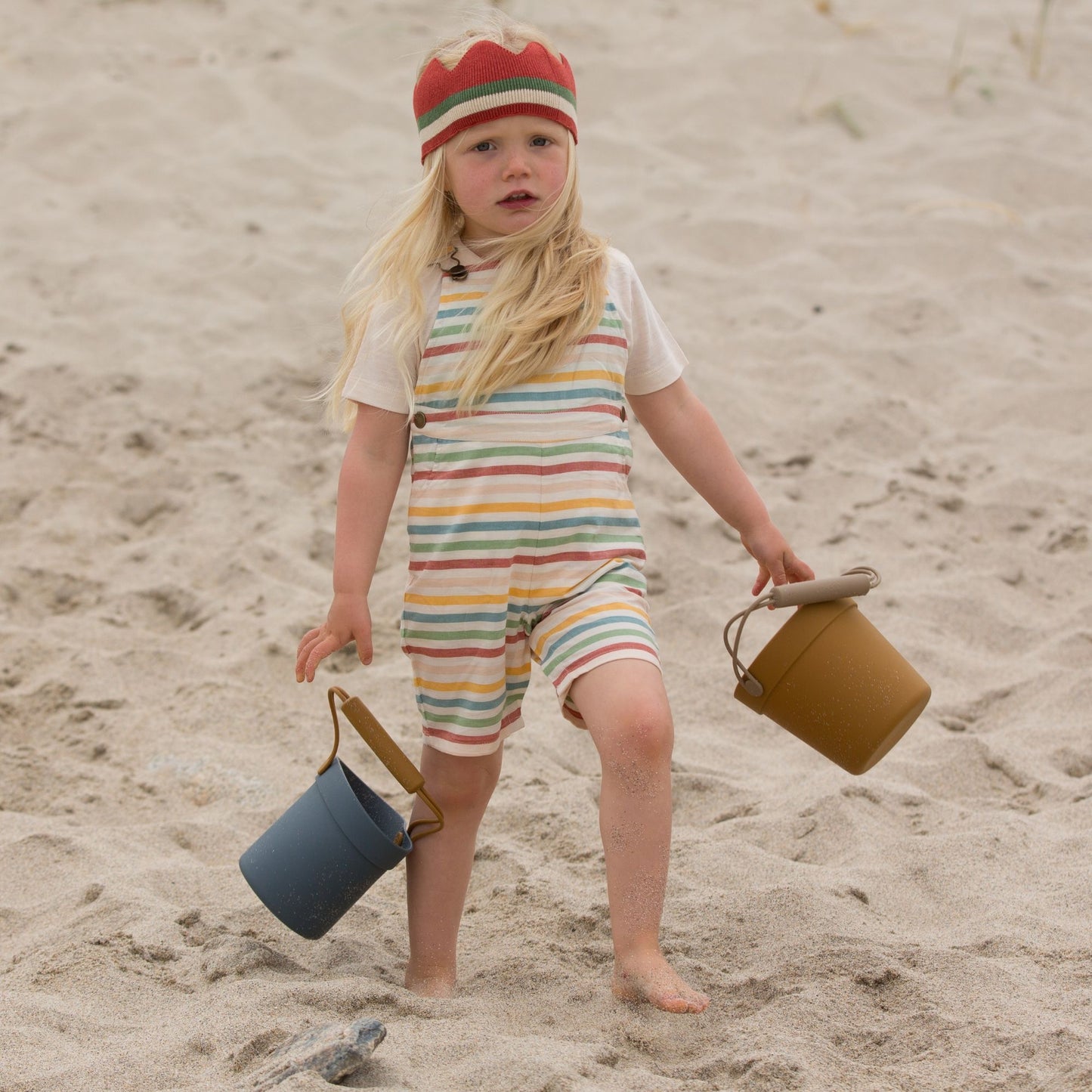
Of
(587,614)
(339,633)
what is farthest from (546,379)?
(339,633)

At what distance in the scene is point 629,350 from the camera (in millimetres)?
2221

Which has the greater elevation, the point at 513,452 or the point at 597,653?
the point at 513,452

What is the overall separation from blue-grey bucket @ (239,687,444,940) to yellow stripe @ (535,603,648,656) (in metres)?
0.27

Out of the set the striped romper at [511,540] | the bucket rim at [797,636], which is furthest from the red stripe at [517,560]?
the bucket rim at [797,636]

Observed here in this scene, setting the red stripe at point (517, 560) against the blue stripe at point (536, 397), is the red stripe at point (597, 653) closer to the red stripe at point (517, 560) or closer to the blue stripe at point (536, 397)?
the red stripe at point (517, 560)

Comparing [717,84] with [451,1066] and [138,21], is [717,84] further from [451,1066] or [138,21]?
[451,1066]

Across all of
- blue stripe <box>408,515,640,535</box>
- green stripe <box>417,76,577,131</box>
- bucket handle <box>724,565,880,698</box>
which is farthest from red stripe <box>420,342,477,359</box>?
bucket handle <box>724,565,880,698</box>

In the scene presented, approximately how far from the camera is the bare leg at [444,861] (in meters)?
2.14

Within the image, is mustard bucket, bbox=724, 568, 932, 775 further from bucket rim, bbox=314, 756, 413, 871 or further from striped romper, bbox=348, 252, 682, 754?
bucket rim, bbox=314, 756, 413, 871

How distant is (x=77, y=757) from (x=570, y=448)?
4.26 ft

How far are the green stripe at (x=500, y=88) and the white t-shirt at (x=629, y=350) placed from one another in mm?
211

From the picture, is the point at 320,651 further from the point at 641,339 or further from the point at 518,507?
the point at 641,339

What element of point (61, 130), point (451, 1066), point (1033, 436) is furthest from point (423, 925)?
point (61, 130)

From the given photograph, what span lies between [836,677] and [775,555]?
0.23 metres
